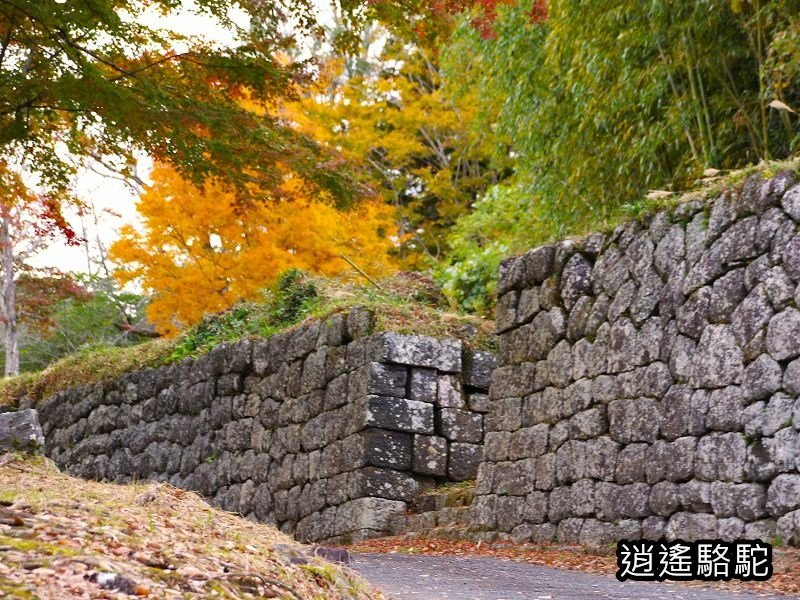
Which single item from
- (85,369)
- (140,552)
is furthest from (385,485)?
(85,369)

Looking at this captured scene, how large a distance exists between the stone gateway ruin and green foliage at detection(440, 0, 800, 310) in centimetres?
80

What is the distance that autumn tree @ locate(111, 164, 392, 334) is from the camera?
1578 cm

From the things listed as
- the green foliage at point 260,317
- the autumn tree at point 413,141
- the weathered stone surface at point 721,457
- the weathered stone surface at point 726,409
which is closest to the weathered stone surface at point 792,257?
the weathered stone surface at point 726,409

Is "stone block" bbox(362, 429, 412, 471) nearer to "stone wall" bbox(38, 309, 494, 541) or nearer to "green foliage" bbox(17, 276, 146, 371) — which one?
"stone wall" bbox(38, 309, 494, 541)

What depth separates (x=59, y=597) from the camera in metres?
3.34

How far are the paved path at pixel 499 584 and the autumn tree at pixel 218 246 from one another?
27.8ft

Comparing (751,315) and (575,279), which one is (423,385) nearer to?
(575,279)

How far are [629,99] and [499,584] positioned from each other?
5.85 meters

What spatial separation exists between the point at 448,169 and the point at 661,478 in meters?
17.3

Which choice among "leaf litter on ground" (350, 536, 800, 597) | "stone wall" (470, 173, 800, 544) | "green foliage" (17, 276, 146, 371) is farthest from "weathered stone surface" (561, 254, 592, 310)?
"green foliage" (17, 276, 146, 371)

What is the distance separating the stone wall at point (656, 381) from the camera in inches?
249

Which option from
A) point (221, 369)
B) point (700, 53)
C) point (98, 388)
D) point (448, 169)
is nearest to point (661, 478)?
point (700, 53)

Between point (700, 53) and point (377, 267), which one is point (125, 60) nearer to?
point (700, 53)

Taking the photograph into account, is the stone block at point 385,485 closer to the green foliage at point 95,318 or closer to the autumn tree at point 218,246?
the autumn tree at point 218,246
